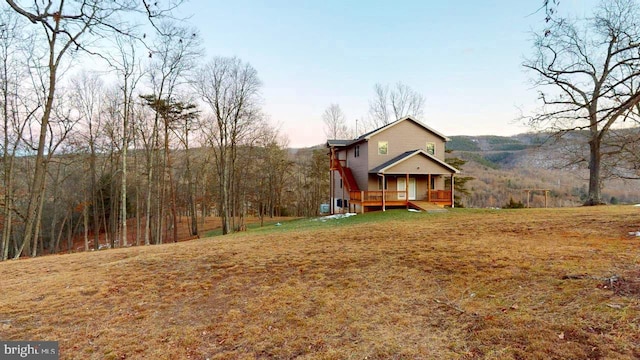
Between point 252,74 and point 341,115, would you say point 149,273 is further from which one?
point 341,115

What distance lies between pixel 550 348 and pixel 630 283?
2.35 metres

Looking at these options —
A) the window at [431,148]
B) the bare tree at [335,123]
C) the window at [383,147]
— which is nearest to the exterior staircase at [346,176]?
the window at [383,147]

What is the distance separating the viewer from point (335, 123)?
33.5 meters

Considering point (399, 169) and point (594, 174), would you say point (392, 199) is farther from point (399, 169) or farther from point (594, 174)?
point (594, 174)

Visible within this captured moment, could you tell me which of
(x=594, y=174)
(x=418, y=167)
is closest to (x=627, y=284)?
(x=418, y=167)

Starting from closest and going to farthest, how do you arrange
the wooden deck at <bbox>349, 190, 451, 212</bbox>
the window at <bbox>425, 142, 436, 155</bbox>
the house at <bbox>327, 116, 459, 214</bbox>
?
the wooden deck at <bbox>349, 190, 451, 212</bbox>, the house at <bbox>327, 116, 459, 214</bbox>, the window at <bbox>425, 142, 436, 155</bbox>

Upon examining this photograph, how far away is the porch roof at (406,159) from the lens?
61.9ft

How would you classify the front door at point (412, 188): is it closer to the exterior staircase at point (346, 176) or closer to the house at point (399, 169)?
the house at point (399, 169)

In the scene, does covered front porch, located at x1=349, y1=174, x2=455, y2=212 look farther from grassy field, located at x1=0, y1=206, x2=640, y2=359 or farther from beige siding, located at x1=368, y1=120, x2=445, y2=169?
grassy field, located at x1=0, y1=206, x2=640, y2=359

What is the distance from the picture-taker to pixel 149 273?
6551 mm

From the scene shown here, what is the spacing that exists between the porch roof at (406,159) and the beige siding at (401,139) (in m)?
0.38

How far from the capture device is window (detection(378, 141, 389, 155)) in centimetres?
2059

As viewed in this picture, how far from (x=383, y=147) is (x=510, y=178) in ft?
154

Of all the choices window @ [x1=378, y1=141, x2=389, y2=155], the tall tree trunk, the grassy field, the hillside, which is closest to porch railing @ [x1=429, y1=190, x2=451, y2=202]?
window @ [x1=378, y1=141, x2=389, y2=155]
